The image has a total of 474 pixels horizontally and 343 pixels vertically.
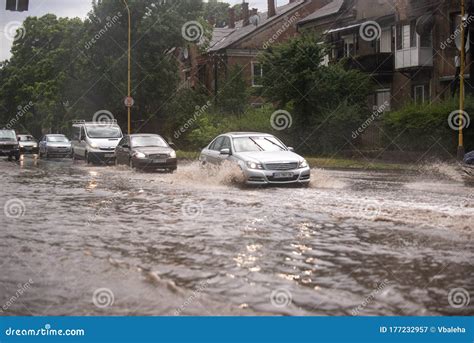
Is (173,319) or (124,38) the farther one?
(124,38)

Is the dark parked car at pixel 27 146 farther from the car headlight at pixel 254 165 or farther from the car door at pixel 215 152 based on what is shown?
the car headlight at pixel 254 165

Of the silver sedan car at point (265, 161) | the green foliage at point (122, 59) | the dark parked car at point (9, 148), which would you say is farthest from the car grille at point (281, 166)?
the green foliage at point (122, 59)

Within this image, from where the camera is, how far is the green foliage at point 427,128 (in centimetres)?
2811

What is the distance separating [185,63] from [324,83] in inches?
1317

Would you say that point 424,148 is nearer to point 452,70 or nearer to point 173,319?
point 452,70

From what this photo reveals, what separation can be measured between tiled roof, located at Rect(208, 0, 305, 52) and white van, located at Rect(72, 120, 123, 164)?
27.2m

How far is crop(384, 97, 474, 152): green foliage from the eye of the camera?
28109mm

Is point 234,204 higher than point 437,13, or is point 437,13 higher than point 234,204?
point 437,13

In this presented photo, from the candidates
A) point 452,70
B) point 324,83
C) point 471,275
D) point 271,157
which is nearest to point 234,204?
point 271,157

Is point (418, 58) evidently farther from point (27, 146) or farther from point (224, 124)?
point (27, 146)

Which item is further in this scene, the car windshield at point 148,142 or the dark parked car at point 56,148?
the dark parked car at point 56,148

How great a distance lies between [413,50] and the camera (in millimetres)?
36844

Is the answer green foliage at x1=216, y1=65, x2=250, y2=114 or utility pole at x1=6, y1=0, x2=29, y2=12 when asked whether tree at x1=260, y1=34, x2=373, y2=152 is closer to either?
green foliage at x1=216, y1=65, x2=250, y2=114

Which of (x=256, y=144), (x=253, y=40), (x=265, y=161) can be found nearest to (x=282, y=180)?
(x=265, y=161)
